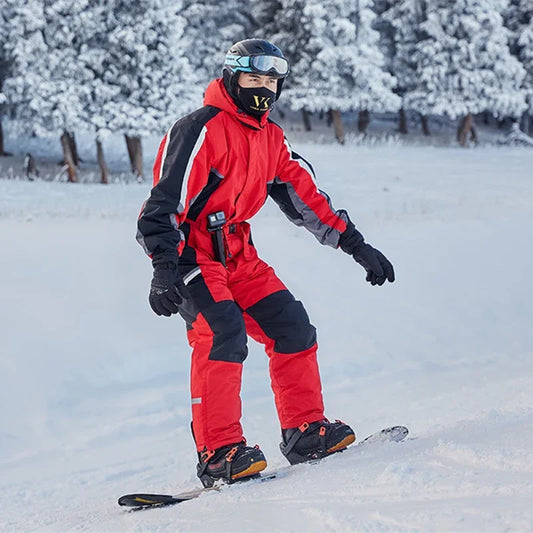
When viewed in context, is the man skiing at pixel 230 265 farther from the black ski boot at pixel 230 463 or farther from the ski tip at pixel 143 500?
the ski tip at pixel 143 500

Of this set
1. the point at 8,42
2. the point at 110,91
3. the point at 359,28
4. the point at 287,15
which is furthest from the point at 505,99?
the point at 8,42

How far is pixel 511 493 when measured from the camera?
2613 millimetres

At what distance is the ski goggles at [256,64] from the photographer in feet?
13.2

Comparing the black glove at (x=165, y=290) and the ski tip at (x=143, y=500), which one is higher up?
the black glove at (x=165, y=290)

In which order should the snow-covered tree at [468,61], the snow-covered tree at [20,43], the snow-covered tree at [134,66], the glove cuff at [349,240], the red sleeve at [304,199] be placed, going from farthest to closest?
the snow-covered tree at [468,61], the snow-covered tree at [20,43], the snow-covered tree at [134,66], the glove cuff at [349,240], the red sleeve at [304,199]

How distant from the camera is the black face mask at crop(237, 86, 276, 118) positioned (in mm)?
4039

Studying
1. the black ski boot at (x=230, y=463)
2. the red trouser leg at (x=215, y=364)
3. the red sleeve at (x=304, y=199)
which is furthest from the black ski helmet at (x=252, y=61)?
the black ski boot at (x=230, y=463)

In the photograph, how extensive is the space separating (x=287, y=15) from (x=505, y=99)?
31.3 feet

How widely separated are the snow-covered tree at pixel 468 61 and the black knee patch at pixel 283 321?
26.8 m

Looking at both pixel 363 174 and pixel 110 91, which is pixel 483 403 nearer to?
pixel 363 174

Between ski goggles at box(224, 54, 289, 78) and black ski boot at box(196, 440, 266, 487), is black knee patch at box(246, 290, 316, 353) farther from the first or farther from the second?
ski goggles at box(224, 54, 289, 78)

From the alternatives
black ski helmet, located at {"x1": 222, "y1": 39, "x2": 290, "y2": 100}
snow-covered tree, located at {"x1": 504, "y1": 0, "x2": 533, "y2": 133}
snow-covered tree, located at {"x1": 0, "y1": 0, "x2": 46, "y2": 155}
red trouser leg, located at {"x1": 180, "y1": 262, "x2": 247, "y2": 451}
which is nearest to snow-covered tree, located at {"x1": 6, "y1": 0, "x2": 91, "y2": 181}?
snow-covered tree, located at {"x1": 0, "y1": 0, "x2": 46, "y2": 155}

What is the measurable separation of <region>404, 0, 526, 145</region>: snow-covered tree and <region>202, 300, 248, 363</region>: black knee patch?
27.2 meters

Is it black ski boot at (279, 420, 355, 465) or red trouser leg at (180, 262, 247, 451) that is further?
black ski boot at (279, 420, 355, 465)
